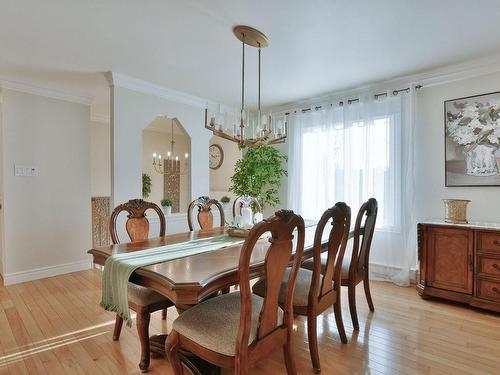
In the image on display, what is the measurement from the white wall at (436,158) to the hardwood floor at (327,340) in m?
A: 1.02

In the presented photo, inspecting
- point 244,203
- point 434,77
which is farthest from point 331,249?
point 434,77

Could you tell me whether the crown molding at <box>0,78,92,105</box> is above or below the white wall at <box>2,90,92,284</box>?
above

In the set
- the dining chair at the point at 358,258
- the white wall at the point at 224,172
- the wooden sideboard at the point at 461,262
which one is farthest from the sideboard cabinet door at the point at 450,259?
the white wall at the point at 224,172

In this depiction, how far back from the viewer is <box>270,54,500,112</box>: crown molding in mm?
2943

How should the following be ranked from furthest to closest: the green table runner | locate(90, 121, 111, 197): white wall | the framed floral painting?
locate(90, 121, 111, 197): white wall → the framed floral painting → the green table runner

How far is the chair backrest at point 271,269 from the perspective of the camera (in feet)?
4.06

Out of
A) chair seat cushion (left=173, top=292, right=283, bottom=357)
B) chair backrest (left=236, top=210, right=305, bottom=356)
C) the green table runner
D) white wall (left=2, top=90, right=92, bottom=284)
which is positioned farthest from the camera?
white wall (left=2, top=90, right=92, bottom=284)

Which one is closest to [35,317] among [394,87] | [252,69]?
[252,69]

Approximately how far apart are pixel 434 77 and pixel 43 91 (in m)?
4.75

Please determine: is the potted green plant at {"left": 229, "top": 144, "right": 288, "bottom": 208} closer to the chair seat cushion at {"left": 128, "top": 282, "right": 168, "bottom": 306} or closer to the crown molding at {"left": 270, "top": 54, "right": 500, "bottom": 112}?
the crown molding at {"left": 270, "top": 54, "right": 500, "bottom": 112}

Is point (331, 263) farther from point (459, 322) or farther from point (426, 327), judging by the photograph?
point (459, 322)

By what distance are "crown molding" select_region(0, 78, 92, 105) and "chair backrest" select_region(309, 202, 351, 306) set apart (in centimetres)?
389

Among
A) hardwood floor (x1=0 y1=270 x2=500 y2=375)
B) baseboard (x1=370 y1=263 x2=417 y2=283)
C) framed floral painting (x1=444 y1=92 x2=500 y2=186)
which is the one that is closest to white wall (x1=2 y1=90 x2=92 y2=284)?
hardwood floor (x1=0 y1=270 x2=500 y2=375)

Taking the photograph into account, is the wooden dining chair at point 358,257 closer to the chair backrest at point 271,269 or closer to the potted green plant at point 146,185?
the chair backrest at point 271,269
